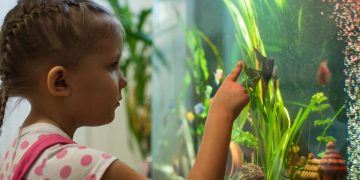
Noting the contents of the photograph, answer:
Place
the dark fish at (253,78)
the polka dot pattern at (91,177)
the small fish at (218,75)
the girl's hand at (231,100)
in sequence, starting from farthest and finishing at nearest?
the small fish at (218,75), the dark fish at (253,78), the girl's hand at (231,100), the polka dot pattern at (91,177)

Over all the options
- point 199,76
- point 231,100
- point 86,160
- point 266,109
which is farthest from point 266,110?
point 199,76

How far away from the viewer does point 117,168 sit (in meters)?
0.85

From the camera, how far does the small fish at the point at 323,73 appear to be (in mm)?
909

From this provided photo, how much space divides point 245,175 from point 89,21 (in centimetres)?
51

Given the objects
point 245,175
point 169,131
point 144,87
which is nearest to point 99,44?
point 245,175

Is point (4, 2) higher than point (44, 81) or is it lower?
higher

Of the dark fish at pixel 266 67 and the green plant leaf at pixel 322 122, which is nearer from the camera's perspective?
the green plant leaf at pixel 322 122

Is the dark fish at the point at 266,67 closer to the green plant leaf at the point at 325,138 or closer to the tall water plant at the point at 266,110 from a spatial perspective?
the tall water plant at the point at 266,110

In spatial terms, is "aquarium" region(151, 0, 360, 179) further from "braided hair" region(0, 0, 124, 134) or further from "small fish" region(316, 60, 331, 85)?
"braided hair" region(0, 0, 124, 134)

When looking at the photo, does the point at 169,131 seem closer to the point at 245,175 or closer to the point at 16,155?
the point at 245,175

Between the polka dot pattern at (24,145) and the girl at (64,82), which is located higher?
the girl at (64,82)

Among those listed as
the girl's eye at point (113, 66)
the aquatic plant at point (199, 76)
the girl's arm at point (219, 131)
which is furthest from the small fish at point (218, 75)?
the girl's eye at point (113, 66)

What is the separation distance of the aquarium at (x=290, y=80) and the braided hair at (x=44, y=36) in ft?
1.12

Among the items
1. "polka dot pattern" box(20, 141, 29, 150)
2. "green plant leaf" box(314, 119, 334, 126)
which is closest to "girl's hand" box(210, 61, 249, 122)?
"green plant leaf" box(314, 119, 334, 126)
